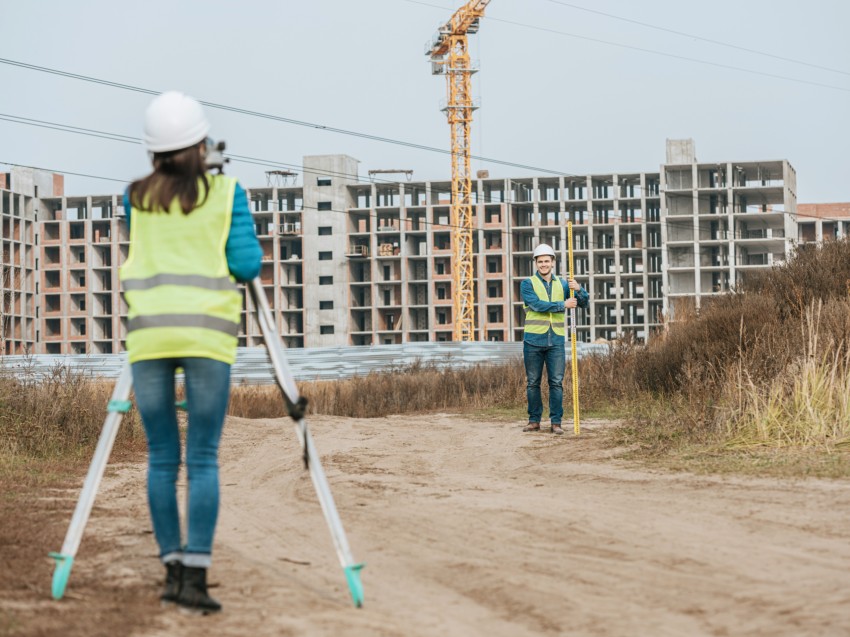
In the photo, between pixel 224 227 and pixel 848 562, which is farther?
pixel 848 562

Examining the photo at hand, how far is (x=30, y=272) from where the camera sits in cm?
10756

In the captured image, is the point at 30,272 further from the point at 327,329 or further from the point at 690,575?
the point at 690,575

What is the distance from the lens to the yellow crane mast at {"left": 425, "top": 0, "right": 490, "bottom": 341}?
296ft

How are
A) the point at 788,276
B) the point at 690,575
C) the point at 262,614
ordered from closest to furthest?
1. the point at 262,614
2. the point at 690,575
3. the point at 788,276

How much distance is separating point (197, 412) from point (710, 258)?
3859 inches

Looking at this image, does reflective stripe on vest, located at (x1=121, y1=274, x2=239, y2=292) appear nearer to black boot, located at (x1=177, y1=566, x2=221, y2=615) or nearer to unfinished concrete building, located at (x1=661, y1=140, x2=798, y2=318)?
black boot, located at (x1=177, y1=566, x2=221, y2=615)

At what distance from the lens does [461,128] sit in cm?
9081

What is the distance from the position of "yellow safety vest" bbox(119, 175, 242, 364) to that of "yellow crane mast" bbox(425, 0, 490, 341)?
8435 cm

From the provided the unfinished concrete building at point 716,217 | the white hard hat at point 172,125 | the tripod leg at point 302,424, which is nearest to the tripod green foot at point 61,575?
the tripod leg at point 302,424

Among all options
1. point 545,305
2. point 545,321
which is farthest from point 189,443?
point 545,321

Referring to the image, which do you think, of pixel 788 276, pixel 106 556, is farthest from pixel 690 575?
pixel 788 276

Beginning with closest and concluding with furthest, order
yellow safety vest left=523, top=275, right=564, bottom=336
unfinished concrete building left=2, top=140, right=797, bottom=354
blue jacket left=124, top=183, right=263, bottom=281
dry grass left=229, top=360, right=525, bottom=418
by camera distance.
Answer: blue jacket left=124, top=183, right=263, bottom=281 → yellow safety vest left=523, top=275, right=564, bottom=336 → dry grass left=229, top=360, right=525, bottom=418 → unfinished concrete building left=2, top=140, right=797, bottom=354

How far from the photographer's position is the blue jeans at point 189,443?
16.2ft

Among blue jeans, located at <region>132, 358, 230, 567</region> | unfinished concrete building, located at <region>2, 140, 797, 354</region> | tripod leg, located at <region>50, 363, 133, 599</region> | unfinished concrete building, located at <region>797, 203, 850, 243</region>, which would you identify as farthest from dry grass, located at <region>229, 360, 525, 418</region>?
unfinished concrete building, located at <region>797, 203, 850, 243</region>
